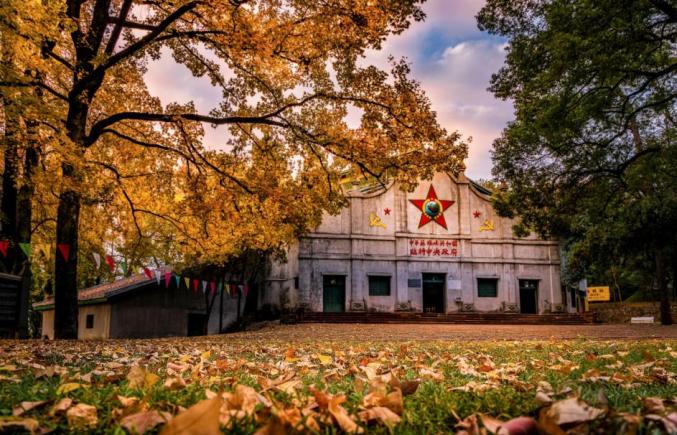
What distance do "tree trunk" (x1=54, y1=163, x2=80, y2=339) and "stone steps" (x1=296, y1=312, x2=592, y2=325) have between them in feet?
55.1

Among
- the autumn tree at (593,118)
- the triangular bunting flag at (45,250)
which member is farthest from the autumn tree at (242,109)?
the triangular bunting flag at (45,250)


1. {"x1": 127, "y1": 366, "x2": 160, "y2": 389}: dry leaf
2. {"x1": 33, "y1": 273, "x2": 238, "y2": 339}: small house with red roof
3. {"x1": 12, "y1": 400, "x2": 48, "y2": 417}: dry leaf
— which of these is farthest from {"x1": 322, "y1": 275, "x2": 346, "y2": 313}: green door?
{"x1": 12, "y1": 400, "x2": 48, "y2": 417}: dry leaf

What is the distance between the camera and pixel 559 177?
60.3 feet

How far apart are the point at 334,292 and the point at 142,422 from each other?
32.1 metres

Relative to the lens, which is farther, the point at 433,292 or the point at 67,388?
the point at 433,292

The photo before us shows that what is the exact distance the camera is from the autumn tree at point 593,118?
36.6 ft

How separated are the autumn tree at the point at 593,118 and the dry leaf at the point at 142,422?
39.1ft

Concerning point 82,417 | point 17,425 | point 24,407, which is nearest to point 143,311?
point 24,407

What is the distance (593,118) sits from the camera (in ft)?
47.1

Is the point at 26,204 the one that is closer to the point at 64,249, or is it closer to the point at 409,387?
the point at 64,249

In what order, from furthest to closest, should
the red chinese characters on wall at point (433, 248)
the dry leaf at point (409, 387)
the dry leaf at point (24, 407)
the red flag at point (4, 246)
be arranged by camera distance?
the red chinese characters on wall at point (433, 248), the red flag at point (4, 246), the dry leaf at point (409, 387), the dry leaf at point (24, 407)

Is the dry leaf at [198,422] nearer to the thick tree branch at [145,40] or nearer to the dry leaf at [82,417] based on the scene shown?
the dry leaf at [82,417]

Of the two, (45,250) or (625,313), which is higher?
(45,250)

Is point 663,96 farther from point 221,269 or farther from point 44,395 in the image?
point 221,269
